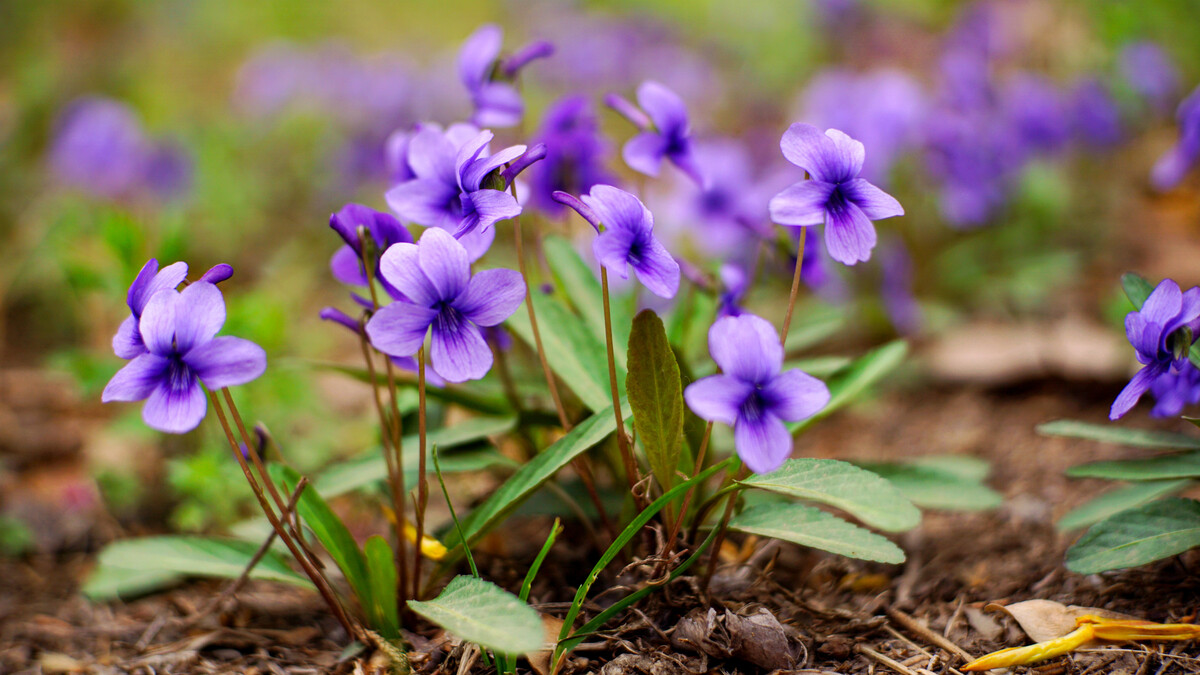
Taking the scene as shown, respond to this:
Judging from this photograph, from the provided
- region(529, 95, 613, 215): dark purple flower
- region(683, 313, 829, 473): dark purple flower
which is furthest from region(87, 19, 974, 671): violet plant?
region(529, 95, 613, 215): dark purple flower

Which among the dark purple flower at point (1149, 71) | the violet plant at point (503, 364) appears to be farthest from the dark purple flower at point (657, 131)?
the dark purple flower at point (1149, 71)

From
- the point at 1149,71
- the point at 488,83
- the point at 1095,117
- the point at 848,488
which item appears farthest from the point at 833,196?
the point at 1149,71

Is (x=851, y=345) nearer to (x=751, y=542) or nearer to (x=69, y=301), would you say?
(x=751, y=542)

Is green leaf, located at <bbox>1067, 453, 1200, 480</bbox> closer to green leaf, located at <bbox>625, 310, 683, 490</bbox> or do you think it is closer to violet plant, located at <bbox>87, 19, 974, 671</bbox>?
violet plant, located at <bbox>87, 19, 974, 671</bbox>

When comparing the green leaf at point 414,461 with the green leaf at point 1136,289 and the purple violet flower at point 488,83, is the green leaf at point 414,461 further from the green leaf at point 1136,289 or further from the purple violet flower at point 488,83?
the green leaf at point 1136,289

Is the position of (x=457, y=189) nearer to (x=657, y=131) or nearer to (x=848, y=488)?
(x=657, y=131)
